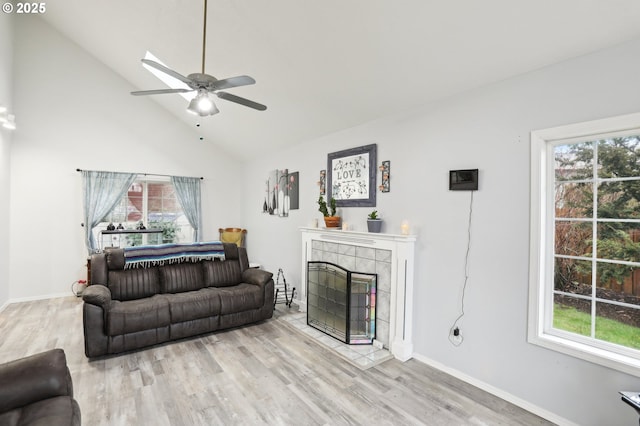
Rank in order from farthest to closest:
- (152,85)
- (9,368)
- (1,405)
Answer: (152,85) → (9,368) → (1,405)

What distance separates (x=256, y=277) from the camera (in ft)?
13.4

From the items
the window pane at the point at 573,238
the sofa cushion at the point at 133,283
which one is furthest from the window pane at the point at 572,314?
the sofa cushion at the point at 133,283

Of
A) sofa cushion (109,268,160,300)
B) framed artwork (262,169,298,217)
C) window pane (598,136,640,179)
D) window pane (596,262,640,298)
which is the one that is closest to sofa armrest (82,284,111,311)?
sofa cushion (109,268,160,300)

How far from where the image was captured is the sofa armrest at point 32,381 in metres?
1.54

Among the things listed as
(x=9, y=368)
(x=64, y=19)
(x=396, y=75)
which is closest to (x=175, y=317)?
(x=9, y=368)

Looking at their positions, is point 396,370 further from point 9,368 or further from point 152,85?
point 152,85

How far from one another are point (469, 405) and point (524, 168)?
1829 mm

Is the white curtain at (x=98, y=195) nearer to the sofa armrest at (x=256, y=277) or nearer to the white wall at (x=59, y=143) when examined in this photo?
the white wall at (x=59, y=143)

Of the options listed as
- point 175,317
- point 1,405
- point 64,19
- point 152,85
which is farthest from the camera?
point 152,85

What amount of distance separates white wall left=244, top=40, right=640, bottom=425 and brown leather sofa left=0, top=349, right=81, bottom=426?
2707 millimetres

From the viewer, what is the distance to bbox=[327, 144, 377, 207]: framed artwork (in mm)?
3553

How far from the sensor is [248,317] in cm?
381

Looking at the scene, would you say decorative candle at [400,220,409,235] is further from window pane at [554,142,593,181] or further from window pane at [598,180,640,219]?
window pane at [598,180,640,219]

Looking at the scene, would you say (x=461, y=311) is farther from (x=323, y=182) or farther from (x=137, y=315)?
(x=137, y=315)
